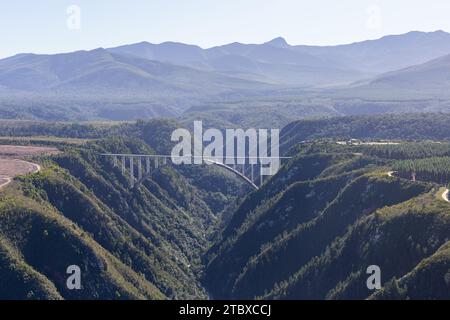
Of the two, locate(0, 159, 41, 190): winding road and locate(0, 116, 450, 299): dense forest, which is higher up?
locate(0, 159, 41, 190): winding road

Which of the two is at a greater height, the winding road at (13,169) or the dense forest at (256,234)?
the winding road at (13,169)

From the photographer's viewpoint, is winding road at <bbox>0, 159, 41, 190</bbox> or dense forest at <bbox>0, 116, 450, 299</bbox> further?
winding road at <bbox>0, 159, 41, 190</bbox>

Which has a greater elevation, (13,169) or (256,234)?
(13,169)

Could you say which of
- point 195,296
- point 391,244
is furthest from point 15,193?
point 391,244

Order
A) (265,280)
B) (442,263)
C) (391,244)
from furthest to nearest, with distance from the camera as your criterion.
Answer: (265,280) → (391,244) → (442,263)

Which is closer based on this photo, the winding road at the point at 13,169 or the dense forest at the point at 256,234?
the dense forest at the point at 256,234

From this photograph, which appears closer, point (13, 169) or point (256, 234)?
point (256, 234)
